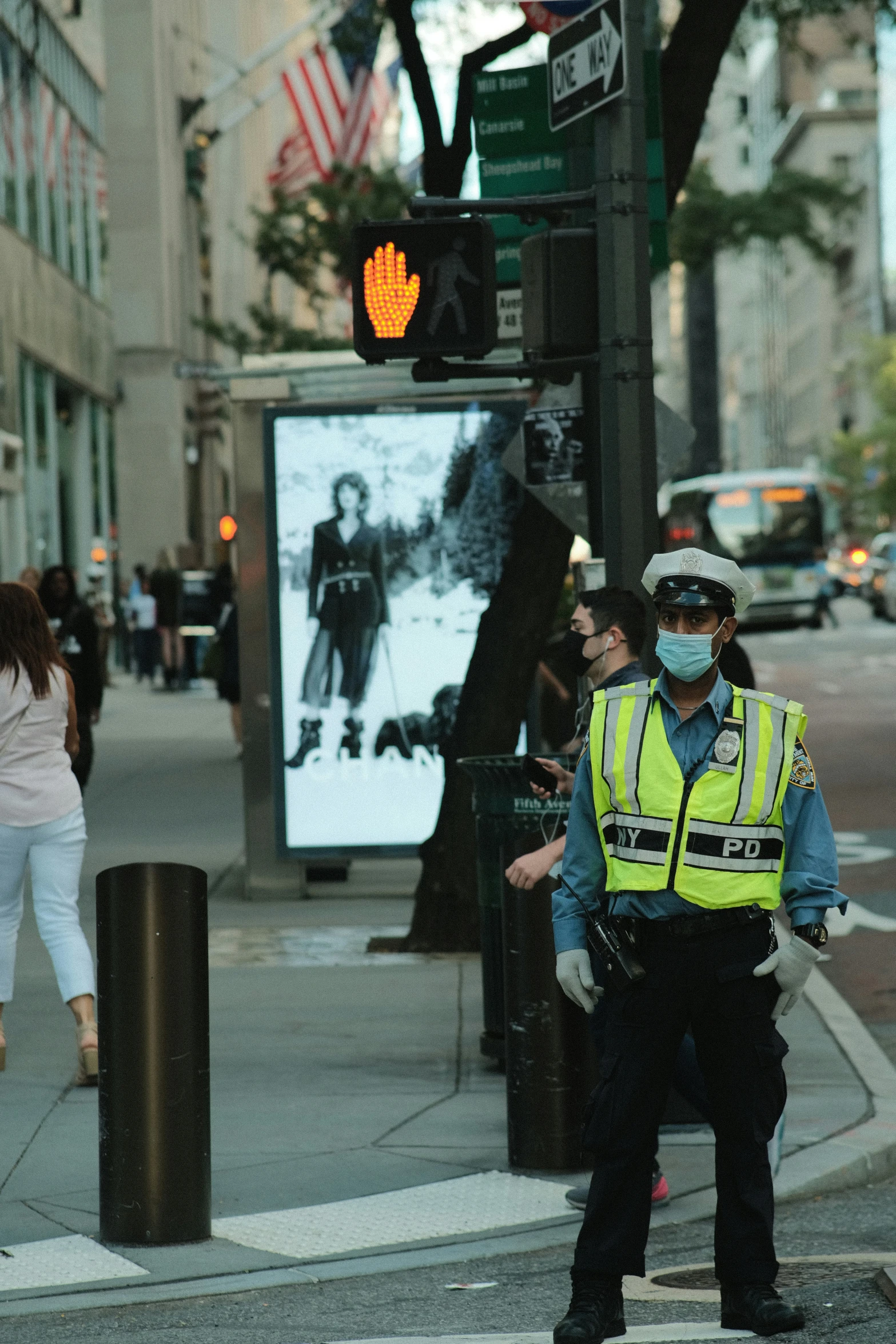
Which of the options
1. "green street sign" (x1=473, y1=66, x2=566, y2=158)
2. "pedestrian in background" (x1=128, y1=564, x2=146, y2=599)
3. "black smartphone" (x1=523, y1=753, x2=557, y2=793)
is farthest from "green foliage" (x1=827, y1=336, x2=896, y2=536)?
"black smartphone" (x1=523, y1=753, x2=557, y2=793)

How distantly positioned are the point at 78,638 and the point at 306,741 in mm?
1612

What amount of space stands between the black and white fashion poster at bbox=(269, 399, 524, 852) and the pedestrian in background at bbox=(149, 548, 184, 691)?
61.9 feet

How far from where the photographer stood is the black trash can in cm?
729

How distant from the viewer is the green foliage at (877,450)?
297 ft

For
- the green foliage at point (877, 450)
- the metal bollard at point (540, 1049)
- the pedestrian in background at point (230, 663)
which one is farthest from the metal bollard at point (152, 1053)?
the green foliage at point (877, 450)

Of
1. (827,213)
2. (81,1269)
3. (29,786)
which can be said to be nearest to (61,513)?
(827,213)

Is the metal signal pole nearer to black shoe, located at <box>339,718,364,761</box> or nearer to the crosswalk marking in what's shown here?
the crosswalk marking

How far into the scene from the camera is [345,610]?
1139cm

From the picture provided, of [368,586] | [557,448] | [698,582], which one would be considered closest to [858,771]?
[368,586]

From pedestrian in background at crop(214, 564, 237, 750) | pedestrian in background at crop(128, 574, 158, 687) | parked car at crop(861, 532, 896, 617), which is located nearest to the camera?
pedestrian in background at crop(214, 564, 237, 750)

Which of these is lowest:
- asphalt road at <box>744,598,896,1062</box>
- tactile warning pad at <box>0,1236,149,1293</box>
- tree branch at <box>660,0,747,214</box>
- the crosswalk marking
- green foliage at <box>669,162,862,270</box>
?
asphalt road at <box>744,598,896,1062</box>

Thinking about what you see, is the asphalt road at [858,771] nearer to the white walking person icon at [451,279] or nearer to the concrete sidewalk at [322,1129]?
the concrete sidewalk at [322,1129]

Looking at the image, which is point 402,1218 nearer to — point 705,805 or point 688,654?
point 705,805

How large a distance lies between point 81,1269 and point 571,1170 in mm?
1606
